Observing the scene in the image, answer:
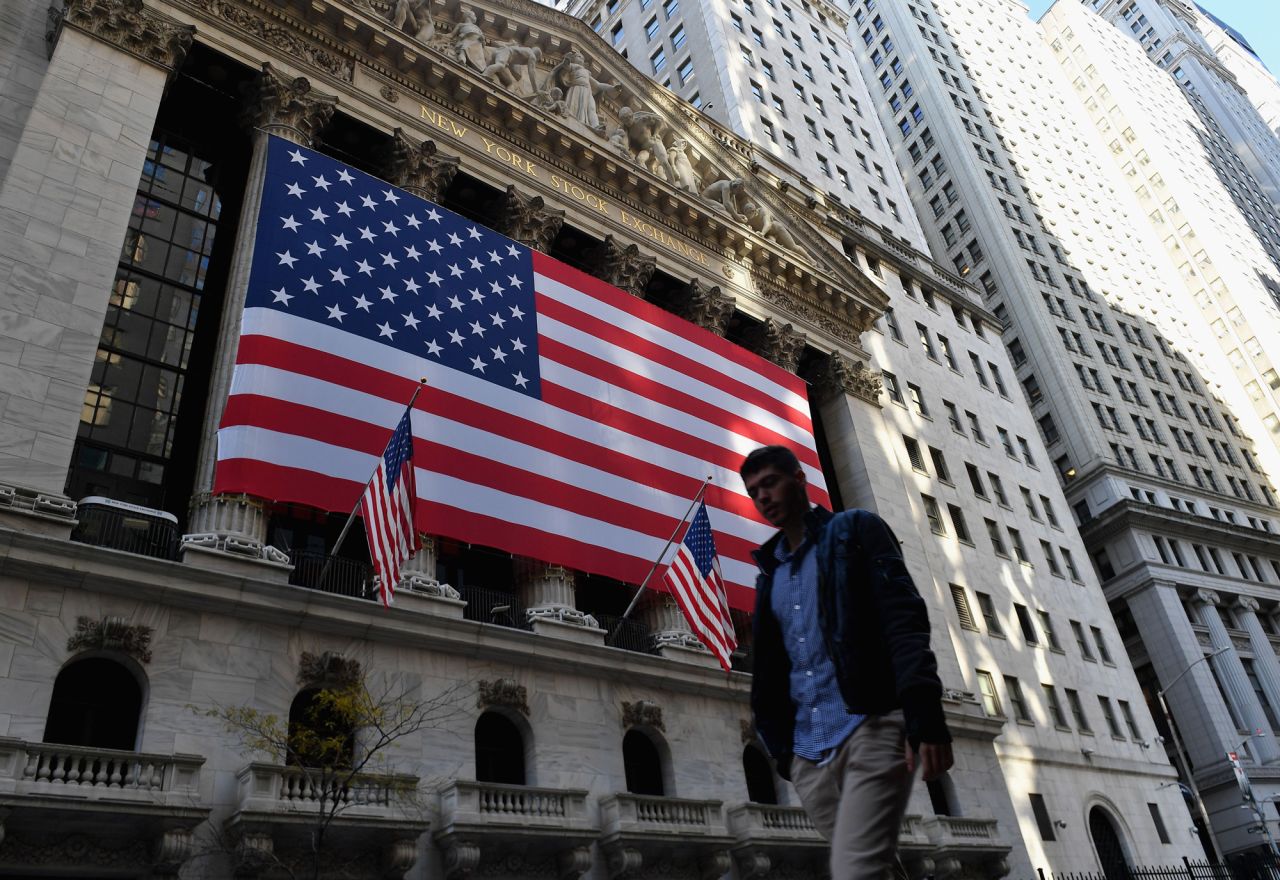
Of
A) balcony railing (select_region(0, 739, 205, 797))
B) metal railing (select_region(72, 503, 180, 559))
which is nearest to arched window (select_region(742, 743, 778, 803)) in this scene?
balcony railing (select_region(0, 739, 205, 797))

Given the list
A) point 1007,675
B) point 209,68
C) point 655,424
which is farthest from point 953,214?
point 209,68

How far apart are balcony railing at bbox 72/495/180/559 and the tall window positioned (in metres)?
1.23

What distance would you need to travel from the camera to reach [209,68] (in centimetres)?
2934

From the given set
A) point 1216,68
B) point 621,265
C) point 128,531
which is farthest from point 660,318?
point 1216,68

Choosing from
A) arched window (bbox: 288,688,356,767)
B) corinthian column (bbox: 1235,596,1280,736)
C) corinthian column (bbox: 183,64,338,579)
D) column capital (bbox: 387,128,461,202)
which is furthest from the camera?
corinthian column (bbox: 1235,596,1280,736)

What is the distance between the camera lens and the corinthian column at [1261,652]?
63.5 meters

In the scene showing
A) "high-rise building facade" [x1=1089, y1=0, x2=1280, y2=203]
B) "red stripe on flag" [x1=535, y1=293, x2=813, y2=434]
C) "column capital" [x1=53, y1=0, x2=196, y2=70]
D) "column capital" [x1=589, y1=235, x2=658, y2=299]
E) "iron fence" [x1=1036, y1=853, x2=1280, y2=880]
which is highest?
"high-rise building facade" [x1=1089, y1=0, x2=1280, y2=203]

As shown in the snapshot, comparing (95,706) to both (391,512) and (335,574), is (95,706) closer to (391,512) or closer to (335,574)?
(335,574)

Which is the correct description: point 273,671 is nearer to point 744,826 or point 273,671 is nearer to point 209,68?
point 744,826

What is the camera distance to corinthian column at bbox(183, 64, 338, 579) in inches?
833

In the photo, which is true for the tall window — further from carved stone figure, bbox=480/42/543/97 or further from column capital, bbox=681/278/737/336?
column capital, bbox=681/278/737/336

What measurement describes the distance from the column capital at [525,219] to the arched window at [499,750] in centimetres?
1599

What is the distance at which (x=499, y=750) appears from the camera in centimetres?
2388

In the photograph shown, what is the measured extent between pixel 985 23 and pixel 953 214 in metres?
36.3
